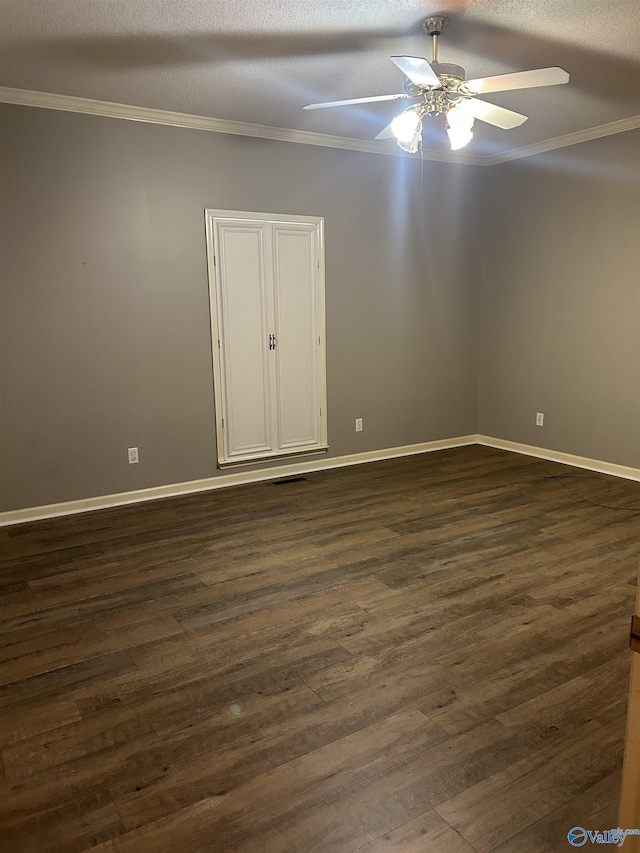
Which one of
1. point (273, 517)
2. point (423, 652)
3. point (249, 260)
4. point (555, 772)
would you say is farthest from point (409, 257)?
point (555, 772)

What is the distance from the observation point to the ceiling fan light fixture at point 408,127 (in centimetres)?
299

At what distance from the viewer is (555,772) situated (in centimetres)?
178

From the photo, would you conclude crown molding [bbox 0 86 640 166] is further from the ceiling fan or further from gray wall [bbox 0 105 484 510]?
the ceiling fan

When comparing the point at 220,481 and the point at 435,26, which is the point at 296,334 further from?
the point at 435,26

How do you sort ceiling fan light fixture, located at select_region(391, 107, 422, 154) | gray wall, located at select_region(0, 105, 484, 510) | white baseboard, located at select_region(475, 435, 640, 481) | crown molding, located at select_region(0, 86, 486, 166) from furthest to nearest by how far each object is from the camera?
white baseboard, located at select_region(475, 435, 640, 481) → gray wall, located at select_region(0, 105, 484, 510) → crown molding, located at select_region(0, 86, 486, 166) → ceiling fan light fixture, located at select_region(391, 107, 422, 154)

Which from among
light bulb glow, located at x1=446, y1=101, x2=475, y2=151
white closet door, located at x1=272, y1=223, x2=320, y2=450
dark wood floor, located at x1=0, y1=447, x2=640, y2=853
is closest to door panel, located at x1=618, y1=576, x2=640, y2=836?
dark wood floor, located at x1=0, y1=447, x2=640, y2=853

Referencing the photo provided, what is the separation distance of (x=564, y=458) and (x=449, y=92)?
3408 mm

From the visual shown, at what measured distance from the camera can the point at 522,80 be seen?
2.64 metres

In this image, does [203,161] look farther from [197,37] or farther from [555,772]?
[555,772]

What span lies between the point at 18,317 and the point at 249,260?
5.48ft

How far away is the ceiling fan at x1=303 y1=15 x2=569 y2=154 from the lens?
2.55 metres

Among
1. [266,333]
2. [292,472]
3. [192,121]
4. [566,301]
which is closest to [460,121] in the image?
[192,121]

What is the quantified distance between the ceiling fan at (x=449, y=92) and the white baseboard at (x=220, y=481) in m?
2.68

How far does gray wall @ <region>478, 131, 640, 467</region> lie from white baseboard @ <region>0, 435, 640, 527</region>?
0.26 ft
